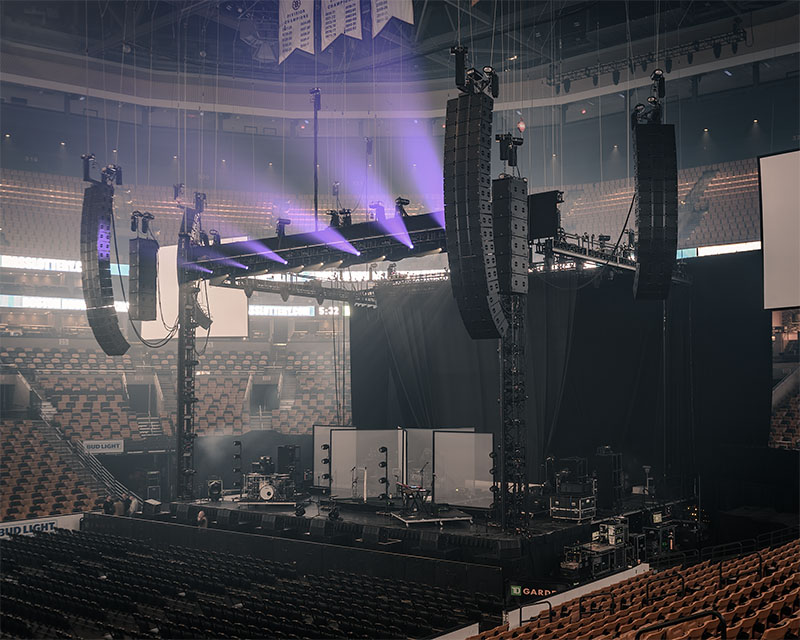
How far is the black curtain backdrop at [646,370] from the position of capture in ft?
62.0

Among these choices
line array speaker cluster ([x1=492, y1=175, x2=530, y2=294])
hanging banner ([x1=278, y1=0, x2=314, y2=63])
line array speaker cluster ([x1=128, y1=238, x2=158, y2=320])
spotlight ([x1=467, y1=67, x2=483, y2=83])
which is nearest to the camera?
spotlight ([x1=467, y1=67, x2=483, y2=83])

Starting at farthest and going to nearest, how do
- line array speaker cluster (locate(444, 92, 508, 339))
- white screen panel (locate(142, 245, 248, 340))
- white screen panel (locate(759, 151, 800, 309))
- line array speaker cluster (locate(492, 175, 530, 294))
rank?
white screen panel (locate(142, 245, 248, 340))
white screen panel (locate(759, 151, 800, 309))
line array speaker cluster (locate(492, 175, 530, 294))
line array speaker cluster (locate(444, 92, 508, 339))

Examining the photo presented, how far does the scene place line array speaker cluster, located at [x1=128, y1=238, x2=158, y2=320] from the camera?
15.5 metres

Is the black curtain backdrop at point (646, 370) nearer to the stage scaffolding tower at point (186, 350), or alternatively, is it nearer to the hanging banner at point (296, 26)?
the stage scaffolding tower at point (186, 350)

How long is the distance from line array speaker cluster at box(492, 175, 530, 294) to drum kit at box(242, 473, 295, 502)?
32.9 ft

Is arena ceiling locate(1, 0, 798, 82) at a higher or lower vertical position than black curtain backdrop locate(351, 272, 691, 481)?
higher

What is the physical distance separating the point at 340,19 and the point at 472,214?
6.84m

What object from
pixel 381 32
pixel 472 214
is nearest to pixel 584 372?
pixel 472 214

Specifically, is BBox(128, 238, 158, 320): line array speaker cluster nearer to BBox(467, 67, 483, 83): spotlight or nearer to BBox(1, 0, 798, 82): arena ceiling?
BBox(467, 67, 483, 83): spotlight

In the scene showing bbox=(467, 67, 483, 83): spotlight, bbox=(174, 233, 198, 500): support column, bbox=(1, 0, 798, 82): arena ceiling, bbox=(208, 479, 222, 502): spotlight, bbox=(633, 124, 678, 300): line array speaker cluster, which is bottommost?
bbox=(208, 479, 222, 502): spotlight

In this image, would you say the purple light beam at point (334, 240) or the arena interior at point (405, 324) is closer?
the arena interior at point (405, 324)

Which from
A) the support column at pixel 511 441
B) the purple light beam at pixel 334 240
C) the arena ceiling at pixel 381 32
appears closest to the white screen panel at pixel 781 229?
the support column at pixel 511 441

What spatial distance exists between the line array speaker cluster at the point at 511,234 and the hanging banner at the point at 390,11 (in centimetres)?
410

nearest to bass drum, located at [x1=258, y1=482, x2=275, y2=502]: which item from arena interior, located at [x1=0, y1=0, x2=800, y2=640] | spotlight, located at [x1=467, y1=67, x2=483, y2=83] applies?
arena interior, located at [x1=0, y1=0, x2=800, y2=640]
